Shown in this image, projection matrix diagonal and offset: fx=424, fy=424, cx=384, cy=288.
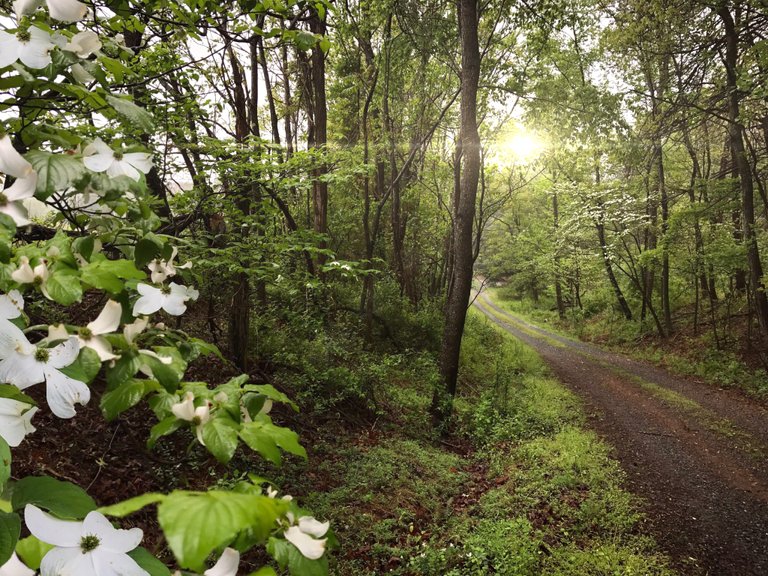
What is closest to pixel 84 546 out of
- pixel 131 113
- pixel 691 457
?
pixel 131 113

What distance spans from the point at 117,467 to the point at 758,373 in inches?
523

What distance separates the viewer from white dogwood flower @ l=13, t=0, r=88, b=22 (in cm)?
100

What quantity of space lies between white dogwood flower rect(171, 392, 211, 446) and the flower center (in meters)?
0.25

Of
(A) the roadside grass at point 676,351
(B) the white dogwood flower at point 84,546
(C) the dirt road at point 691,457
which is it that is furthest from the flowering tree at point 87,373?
(A) the roadside grass at point 676,351

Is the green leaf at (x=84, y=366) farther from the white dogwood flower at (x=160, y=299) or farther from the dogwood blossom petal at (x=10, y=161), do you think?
the dogwood blossom petal at (x=10, y=161)

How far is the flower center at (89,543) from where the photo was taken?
75cm

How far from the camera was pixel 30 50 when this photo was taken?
3.18 ft

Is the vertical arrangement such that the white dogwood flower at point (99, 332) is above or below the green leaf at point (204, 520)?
above

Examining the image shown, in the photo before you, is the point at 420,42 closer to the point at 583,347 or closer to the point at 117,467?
the point at 117,467

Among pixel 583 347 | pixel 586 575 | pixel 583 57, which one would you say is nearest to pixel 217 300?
pixel 586 575

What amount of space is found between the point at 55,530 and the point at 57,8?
1163 millimetres

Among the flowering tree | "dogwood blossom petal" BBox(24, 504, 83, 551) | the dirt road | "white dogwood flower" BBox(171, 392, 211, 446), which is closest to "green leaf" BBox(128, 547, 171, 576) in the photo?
the flowering tree

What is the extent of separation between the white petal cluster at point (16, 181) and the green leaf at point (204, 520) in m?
0.78

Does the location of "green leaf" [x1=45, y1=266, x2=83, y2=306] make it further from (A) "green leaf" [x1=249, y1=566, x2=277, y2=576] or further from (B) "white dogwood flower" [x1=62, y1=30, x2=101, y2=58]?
(A) "green leaf" [x1=249, y1=566, x2=277, y2=576]
